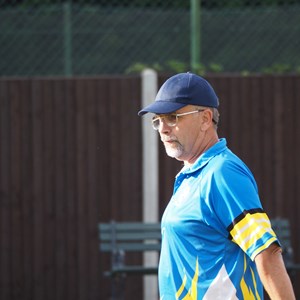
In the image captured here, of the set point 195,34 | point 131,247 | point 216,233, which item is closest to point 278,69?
point 195,34

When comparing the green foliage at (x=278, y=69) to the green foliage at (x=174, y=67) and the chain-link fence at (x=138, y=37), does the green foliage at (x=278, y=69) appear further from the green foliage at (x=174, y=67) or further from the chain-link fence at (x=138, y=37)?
the green foliage at (x=174, y=67)

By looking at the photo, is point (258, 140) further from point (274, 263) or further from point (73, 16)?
point (274, 263)

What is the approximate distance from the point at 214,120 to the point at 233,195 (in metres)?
0.52

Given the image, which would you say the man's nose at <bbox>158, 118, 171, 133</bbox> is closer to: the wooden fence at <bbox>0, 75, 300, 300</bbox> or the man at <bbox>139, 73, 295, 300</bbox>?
the man at <bbox>139, 73, 295, 300</bbox>

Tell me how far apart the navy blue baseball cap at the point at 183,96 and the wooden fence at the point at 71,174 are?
4505 millimetres

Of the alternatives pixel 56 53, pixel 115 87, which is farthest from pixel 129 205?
pixel 56 53

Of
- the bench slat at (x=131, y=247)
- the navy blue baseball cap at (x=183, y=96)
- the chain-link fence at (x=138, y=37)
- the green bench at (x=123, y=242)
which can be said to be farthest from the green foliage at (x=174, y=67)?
the navy blue baseball cap at (x=183, y=96)

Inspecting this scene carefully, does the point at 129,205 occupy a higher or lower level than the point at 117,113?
lower

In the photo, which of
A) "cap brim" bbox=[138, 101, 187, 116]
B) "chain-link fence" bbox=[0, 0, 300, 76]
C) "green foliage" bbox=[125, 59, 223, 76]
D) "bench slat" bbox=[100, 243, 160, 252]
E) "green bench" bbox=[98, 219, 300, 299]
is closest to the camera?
"cap brim" bbox=[138, 101, 187, 116]

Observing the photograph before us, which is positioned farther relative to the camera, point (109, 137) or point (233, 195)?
point (109, 137)

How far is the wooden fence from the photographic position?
8.40 metres

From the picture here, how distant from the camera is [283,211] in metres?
8.46

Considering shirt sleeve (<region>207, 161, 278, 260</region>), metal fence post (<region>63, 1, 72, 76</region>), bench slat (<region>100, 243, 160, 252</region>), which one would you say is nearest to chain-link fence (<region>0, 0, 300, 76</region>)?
metal fence post (<region>63, 1, 72, 76</region>)

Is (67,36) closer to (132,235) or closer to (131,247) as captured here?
(132,235)
